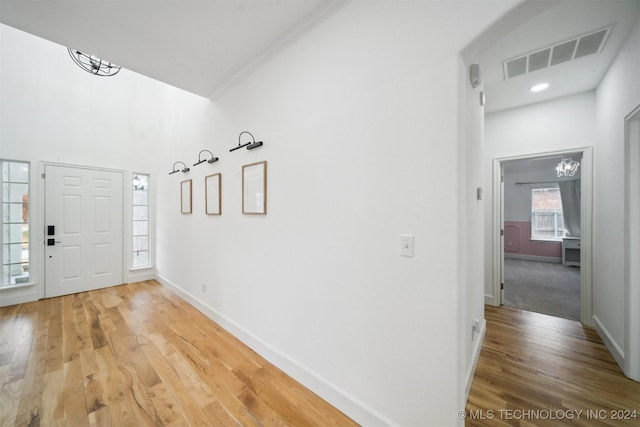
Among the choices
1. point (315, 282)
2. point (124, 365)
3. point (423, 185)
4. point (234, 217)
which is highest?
point (423, 185)

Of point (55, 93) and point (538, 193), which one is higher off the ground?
point (55, 93)

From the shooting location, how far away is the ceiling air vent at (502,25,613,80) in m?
1.92

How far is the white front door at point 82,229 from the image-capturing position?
12.2 ft

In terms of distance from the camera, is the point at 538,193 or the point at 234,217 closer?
the point at 234,217

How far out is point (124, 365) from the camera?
6.79 ft

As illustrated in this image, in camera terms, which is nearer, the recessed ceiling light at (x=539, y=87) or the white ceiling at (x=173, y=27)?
the white ceiling at (x=173, y=27)

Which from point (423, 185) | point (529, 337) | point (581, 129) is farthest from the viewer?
point (581, 129)

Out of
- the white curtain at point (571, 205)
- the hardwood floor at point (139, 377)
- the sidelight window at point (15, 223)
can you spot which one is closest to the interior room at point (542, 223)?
the white curtain at point (571, 205)

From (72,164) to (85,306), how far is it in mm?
2347

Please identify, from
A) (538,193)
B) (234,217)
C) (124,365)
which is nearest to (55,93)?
(234,217)

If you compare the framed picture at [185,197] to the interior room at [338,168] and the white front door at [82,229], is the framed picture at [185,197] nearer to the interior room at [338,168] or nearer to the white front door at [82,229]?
the interior room at [338,168]

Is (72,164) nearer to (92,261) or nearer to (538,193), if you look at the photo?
(92,261)

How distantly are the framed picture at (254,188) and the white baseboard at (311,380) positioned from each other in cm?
128

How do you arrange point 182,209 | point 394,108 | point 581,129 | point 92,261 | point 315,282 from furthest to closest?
point 92,261
point 182,209
point 581,129
point 315,282
point 394,108
